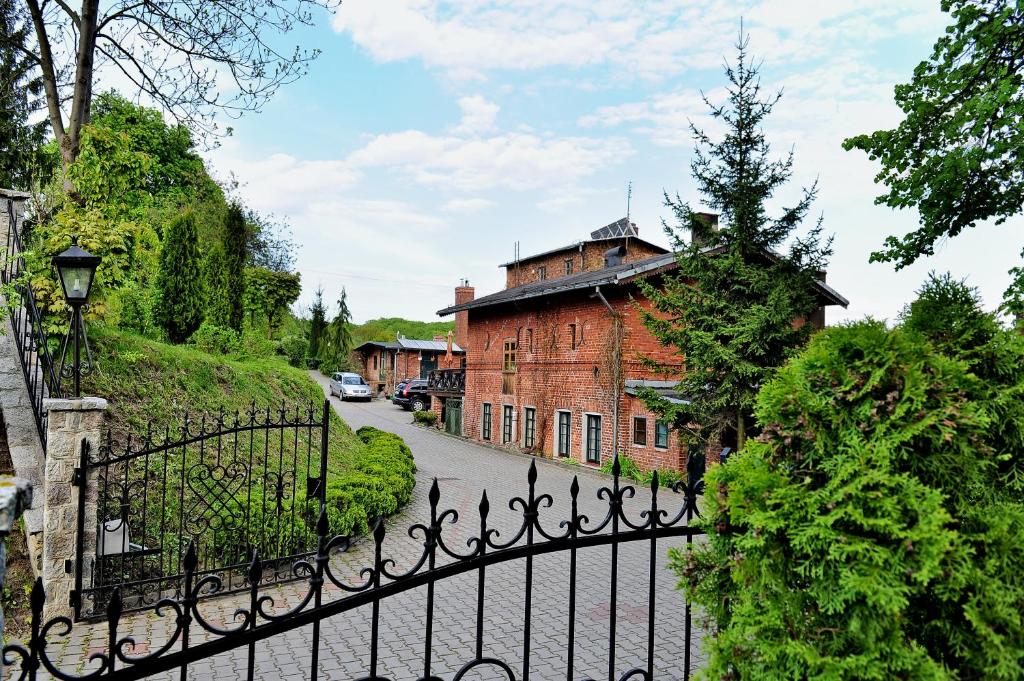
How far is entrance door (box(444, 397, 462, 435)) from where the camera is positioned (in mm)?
28047

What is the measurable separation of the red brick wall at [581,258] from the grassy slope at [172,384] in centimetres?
1940

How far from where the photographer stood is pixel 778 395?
238 cm

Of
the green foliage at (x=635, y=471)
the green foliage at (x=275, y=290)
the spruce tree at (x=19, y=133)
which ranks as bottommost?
the green foliage at (x=635, y=471)

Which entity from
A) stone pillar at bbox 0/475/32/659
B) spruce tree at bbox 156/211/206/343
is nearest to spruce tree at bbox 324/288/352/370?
spruce tree at bbox 156/211/206/343

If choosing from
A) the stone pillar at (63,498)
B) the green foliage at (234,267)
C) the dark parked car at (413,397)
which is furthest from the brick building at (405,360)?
the stone pillar at (63,498)

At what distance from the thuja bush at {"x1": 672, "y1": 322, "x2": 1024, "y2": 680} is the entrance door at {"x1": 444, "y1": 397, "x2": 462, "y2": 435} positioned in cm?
2589

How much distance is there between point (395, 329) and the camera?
68.7 metres

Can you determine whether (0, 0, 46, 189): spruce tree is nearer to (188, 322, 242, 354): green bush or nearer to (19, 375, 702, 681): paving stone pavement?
(188, 322, 242, 354): green bush

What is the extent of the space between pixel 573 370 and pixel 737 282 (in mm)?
7677

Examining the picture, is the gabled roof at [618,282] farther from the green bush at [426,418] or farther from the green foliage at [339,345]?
the green foliage at [339,345]

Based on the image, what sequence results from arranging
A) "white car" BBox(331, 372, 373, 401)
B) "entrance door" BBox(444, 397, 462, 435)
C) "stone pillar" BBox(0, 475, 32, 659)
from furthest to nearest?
"white car" BBox(331, 372, 373, 401) < "entrance door" BBox(444, 397, 462, 435) < "stone pillar" BBox(0, 475, 32, 659)

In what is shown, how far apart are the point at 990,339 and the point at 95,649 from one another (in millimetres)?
7049

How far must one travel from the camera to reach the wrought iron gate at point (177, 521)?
20.5ft

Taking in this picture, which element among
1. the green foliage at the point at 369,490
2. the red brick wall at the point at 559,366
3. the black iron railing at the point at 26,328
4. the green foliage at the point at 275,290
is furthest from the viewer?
the green foliage at the point at 275,290
